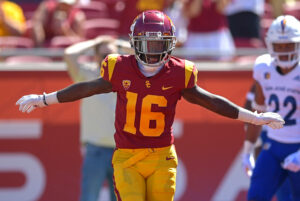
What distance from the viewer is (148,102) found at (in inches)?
175

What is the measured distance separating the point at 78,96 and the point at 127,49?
1658 millimetres

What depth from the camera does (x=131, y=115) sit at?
14.8 ft

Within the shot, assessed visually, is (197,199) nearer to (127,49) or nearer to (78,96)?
(127,49)

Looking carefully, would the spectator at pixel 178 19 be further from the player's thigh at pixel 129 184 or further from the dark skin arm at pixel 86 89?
the player's thigh at pixel 129 184

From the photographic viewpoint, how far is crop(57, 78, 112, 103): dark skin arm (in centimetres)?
452

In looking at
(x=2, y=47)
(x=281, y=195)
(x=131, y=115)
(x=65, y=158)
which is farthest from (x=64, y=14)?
(x=131, y=115)

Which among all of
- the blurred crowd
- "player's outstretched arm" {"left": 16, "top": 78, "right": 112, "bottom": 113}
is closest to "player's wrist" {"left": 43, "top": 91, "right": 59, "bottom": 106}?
"player's outstretched arm" {"left": 16, "top": 78, "right": 112, "bottom": 113}

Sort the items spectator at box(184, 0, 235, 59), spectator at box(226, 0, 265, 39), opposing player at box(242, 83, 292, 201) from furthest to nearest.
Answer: spectator at box(226, 0, 265, 39), spectator at box(184, 0, 235, 59), opposing player at box(242, 83, 292, 201)

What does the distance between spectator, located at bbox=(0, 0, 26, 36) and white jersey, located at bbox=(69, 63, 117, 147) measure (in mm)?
2806

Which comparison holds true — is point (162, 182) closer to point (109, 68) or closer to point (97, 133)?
point (109, 68)

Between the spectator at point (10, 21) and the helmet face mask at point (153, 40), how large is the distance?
449 cm

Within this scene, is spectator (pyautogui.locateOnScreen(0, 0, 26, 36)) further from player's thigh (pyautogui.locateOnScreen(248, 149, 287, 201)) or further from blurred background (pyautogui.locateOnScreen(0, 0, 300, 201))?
player's thigh (pyautogui.locateOnScreen(248, 149, 287, 201))

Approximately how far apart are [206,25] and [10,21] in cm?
249

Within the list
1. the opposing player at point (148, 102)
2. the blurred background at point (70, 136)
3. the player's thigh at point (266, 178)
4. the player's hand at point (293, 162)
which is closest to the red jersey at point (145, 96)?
the opposing player at point (148, 102)
